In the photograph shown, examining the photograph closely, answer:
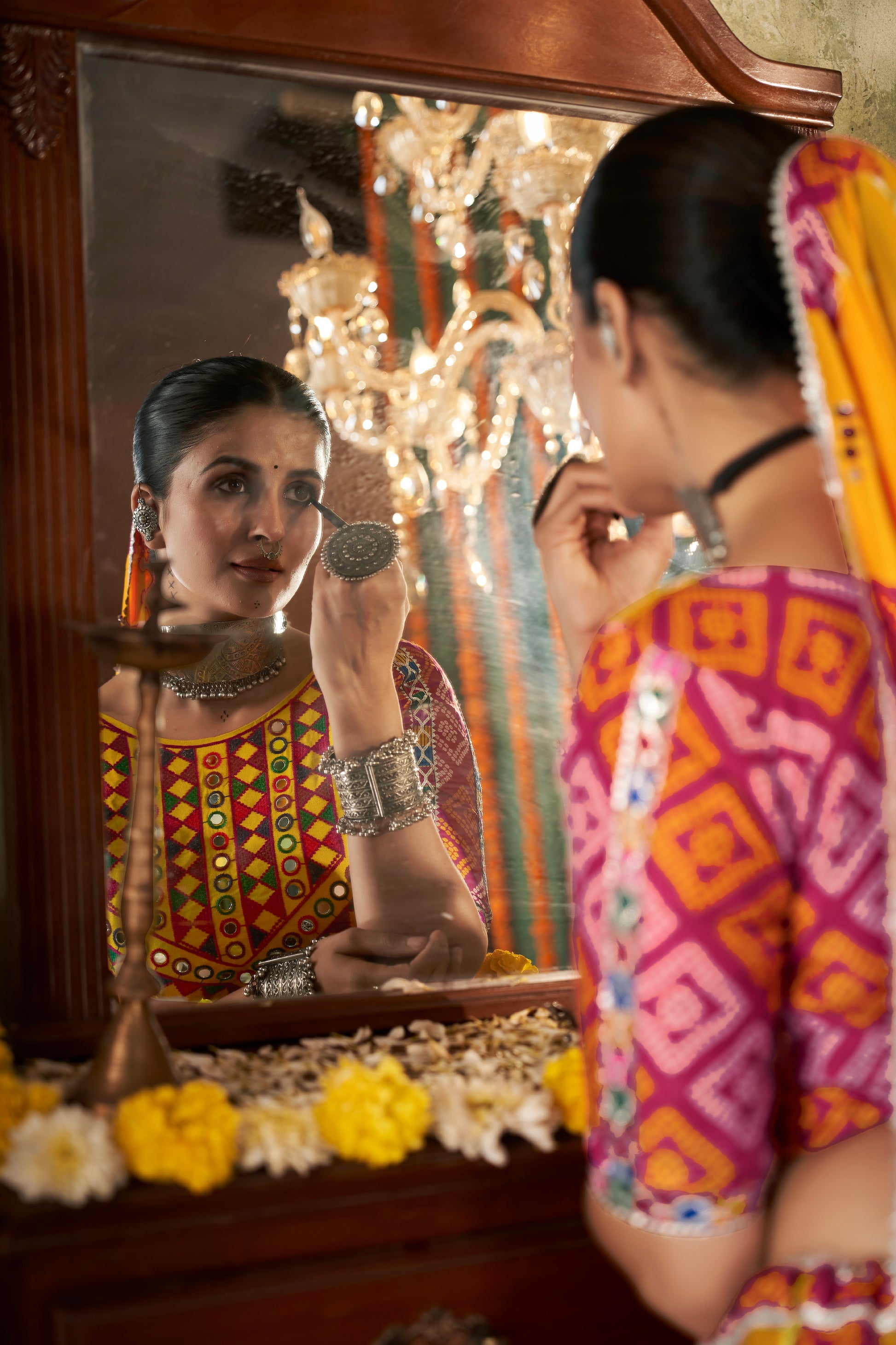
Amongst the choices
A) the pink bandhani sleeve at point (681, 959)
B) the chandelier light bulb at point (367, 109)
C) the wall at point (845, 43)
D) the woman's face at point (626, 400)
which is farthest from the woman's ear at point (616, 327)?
the wall at point (845, 43)

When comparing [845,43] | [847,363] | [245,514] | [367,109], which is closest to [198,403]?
[245,514]

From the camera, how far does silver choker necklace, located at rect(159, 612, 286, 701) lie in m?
1.09

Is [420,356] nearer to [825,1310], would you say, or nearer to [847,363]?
[847,363]

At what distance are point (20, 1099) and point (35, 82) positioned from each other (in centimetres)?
86

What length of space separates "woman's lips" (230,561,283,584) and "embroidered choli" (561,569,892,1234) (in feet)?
1.52

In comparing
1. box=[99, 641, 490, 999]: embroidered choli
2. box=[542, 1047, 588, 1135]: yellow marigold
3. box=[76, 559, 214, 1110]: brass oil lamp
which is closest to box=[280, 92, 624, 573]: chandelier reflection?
box=[99, 641, 490, 999]: embroidered choli

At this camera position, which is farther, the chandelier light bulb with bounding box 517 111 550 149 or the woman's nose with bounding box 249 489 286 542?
the chandelier light bulb with bounding box 517 111 550 149

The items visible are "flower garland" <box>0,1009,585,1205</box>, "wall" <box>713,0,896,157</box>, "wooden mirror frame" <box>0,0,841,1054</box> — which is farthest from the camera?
"wall" <box>713,0,896,157</box>

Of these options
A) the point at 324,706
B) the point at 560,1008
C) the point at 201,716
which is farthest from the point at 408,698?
the point at 560,1008

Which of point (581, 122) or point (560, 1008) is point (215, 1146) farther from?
point (581, 122)

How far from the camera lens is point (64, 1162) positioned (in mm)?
762

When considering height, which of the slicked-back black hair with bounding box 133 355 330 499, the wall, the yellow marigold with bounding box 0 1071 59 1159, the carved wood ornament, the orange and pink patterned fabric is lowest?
the orange and pink patterned fabric

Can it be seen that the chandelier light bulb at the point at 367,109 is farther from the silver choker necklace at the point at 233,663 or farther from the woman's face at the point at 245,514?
the silver choker necklace at the point at 233,663

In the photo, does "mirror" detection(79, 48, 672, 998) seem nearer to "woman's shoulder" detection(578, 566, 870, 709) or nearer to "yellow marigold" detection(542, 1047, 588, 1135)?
"yellow marigold" detection(542, 1047, 588, 1135)
